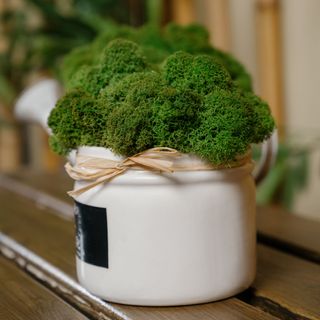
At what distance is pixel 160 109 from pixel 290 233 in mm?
423

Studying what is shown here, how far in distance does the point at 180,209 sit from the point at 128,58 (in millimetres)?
177

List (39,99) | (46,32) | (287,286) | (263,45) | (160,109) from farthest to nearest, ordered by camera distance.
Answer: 1. (46,32)
2. (263,45)
3. (39,99)
4. (287,286)
5. (160,109)

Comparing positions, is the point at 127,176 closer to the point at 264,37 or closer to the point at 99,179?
the point at 99,179

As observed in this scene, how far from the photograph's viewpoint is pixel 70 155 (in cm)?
71

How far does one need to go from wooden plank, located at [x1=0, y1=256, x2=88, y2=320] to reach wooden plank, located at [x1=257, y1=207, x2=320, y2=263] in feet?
1.11

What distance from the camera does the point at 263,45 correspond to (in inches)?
75.4

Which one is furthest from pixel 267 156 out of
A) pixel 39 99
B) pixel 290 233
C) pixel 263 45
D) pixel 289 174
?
pixel 263 45

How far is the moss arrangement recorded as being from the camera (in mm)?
607

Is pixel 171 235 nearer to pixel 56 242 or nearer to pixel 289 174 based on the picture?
pixel 56 242

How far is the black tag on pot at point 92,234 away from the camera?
0.65 metres

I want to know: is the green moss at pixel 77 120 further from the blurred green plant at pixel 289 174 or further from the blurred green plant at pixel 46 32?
the blurred green plant at pixel 46 32

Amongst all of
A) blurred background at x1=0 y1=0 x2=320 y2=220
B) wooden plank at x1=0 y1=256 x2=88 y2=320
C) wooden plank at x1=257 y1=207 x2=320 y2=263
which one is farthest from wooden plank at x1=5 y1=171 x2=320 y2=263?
blurred background at x1=0 y1=0 x2=320 y2=220

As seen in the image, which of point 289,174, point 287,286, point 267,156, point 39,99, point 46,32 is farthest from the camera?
point 46,32

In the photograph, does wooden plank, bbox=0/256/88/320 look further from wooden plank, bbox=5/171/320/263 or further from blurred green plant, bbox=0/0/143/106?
blurred green plant, bbox=0/0/143/106
